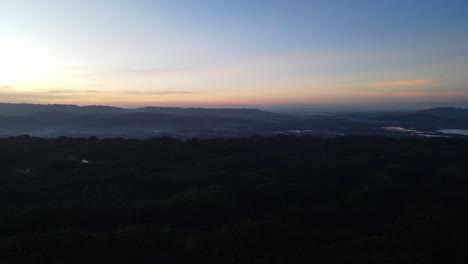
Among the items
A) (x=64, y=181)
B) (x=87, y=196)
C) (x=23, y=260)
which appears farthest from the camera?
Answer: (x=64, y=181)

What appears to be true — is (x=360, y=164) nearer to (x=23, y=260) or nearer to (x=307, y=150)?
(x=307, y=150)

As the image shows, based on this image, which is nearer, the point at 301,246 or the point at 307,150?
the point at 301,246

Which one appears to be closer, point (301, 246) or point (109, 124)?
point (301, 246)

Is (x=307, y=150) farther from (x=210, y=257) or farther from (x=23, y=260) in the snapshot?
(x=23, y=260)

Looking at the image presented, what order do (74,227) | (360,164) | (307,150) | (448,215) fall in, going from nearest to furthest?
(74,227) < (448,215) < (360,164) < (307,150)

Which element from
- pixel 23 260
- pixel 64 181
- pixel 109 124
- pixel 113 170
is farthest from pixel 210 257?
pixel 109 124

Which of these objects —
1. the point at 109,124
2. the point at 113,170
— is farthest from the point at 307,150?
the point at 109,124
